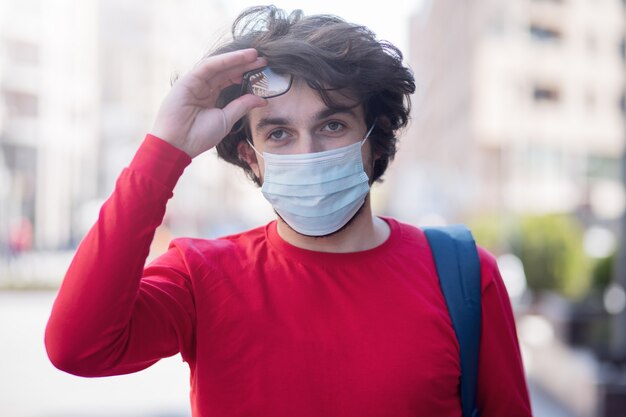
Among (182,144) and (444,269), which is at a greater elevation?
(182,144)

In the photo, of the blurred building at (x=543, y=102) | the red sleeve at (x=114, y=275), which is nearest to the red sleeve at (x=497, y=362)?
the red sleeve at (x=114, y=275)

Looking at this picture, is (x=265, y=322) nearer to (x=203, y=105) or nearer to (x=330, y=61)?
(x=203, y=105)

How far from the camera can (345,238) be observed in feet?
7.01

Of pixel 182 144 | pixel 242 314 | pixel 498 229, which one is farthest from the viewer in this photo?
pixel 498 229

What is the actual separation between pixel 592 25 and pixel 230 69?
44808 mm

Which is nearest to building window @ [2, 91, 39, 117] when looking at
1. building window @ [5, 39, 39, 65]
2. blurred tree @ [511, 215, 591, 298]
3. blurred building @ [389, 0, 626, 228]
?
building window @ [5, 39, 39, 65]

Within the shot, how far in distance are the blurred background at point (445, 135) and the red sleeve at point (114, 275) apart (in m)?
8.30

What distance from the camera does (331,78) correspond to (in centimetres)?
201

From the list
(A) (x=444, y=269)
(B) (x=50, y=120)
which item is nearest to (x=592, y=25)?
(B) (x=50, y=120)

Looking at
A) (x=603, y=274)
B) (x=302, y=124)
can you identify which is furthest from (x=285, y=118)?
(x=603, y=274)

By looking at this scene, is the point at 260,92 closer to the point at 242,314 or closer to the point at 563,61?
the point at 242,314

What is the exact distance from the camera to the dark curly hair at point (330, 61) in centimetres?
200

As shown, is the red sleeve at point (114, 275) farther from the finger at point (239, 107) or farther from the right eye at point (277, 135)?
the right eye at point (277, 135)

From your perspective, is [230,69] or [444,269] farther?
[444,269]
